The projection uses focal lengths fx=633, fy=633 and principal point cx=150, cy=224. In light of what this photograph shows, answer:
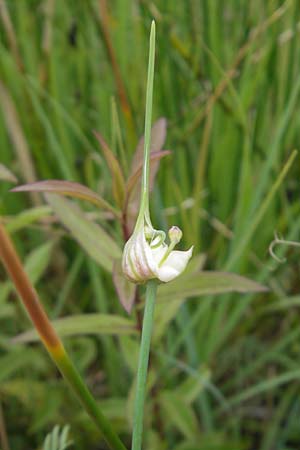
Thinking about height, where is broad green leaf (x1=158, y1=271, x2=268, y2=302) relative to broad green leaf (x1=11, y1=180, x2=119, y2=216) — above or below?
below

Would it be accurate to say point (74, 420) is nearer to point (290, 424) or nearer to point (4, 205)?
point (290, 424)

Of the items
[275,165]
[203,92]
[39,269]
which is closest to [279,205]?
[275,165]

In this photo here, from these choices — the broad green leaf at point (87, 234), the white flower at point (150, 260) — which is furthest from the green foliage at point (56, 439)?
the broad green leaf at point (87, 234)

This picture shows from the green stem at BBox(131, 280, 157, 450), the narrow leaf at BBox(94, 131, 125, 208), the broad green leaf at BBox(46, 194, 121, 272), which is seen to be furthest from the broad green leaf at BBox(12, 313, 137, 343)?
the green stem at BBox(131, 280, 157, 450)

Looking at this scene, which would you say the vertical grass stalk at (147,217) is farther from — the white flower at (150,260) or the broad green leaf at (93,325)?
the broad green leaf at (93,325)

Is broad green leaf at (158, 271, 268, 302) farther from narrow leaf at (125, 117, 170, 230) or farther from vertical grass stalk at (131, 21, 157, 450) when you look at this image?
vertical grass stalk at (131, 21, 157, 450)

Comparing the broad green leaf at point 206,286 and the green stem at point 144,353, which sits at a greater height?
the green stem at point 144,353
